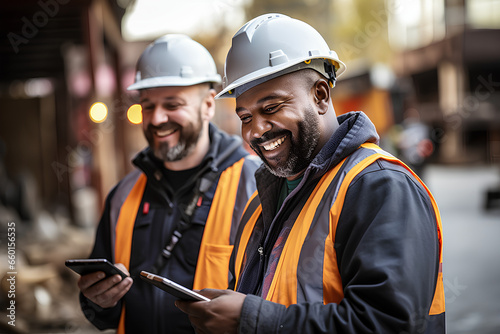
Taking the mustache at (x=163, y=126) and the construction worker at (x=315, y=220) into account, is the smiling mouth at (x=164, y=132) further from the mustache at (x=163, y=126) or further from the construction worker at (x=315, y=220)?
the construction worker at (x=315, y=220)

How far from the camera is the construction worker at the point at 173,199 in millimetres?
2904

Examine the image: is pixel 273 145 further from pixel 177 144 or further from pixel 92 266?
pixel 177 144

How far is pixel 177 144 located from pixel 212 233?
601 millimetres

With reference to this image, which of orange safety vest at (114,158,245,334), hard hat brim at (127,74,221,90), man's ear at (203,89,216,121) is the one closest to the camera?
orange safety vest at (114,158,245,334)

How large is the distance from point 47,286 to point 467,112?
1002 inches

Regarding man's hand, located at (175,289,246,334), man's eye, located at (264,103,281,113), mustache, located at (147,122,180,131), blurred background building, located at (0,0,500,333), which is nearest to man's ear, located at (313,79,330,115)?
man's eye, located at (264,103,281,113)

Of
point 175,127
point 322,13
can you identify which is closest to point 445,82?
point 322,13

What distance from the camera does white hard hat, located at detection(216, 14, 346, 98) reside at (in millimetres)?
2041

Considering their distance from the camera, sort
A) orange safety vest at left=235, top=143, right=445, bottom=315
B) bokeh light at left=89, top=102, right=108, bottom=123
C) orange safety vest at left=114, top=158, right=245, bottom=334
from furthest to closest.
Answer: bokeh light at left=89, top=102, right=108, bottom=123 < orange safety vest at left=114, top=158, right=245, bottom=334 < orange safety vest at left=235, top=143, right=445, bottom=315

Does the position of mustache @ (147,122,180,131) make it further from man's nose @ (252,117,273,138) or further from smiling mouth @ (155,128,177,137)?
man's nose @ (252,117,273,138)

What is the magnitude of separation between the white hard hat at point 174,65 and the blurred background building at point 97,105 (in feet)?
10.1

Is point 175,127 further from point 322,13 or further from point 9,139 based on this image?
point 322,13

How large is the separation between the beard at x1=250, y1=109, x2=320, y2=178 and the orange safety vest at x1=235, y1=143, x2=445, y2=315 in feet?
0.56

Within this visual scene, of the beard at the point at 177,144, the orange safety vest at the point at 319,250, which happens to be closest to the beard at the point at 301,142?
the orange safety vest at the point at 319,250
